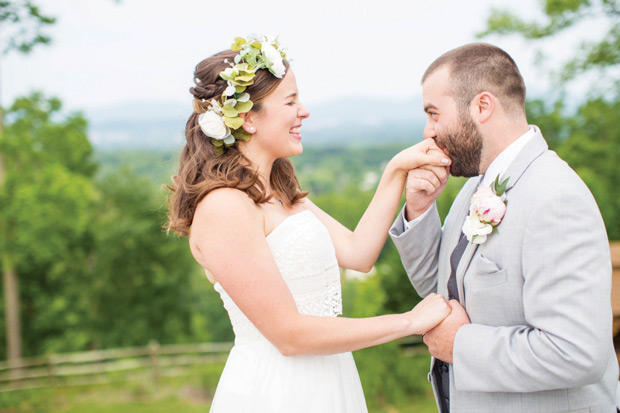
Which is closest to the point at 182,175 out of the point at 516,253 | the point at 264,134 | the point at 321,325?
the point at 264,134

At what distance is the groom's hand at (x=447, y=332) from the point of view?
2.37m

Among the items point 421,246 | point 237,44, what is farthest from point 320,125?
point 421,246

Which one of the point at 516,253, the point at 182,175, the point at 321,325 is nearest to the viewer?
the point at 516,253

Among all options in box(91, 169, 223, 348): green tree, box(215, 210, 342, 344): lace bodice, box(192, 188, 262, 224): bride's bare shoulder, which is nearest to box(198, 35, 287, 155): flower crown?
box(192, 188, 262, 224): bride's bare shoulder

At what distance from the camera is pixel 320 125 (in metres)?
82.2

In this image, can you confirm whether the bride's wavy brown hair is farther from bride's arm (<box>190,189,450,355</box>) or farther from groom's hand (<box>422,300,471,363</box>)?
groom's hand (<box>422,300,471,363</box>)

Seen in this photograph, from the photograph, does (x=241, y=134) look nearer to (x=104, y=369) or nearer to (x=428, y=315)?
(x=428, y=315)

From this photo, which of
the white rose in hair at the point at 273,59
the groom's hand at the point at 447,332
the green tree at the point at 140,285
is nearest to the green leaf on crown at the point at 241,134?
the white rose in hair at the point at 273,59

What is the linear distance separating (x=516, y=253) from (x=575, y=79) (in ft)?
43.4

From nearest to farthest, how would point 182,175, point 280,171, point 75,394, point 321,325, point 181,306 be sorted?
point 321,325
point 182,175
point 280,171
point 75,394
point 181,306

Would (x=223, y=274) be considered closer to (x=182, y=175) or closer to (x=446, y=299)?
(x=182, y=175)

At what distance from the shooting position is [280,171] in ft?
10.2

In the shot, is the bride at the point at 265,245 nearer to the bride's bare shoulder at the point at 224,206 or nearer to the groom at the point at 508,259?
the bride's bare shoulder at the point at 224,206

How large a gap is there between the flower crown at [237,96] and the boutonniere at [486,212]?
1106 millimetres
